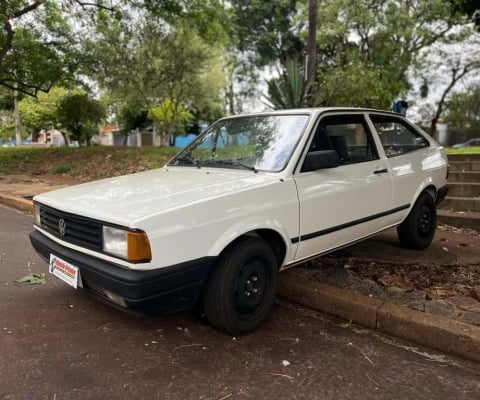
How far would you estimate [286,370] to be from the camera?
108 inches

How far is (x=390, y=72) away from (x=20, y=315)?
21.3m

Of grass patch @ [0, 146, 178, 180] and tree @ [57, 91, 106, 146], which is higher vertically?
tree @ [57, 91, 106, 146]

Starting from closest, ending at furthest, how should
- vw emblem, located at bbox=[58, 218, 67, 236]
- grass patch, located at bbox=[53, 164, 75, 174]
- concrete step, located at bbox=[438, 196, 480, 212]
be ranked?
vw emblem, located at bbox=[58, 218, 67, 236] → concrete step, located at bbox=[438, 196, 480, 212] → grass patch, located at bbox=[53, 164, 75, 174]

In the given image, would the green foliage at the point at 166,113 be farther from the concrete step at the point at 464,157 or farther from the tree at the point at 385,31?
the concrete step at the point at 464,157

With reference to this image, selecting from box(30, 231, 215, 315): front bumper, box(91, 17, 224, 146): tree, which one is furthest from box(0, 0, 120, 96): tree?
box(30, 231, 215, 315): front bumper

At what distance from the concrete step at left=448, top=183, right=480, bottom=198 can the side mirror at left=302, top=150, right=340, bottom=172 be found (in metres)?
4.09

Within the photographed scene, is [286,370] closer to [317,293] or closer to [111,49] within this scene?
[317,293]

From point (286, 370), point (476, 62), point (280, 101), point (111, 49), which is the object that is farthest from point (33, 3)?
point (476, 62)

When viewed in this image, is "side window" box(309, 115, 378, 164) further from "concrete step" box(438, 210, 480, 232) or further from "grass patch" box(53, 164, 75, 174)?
"grass patch" box(53, 164, 75, 174)

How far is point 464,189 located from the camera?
673 centimetres

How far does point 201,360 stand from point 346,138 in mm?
2331

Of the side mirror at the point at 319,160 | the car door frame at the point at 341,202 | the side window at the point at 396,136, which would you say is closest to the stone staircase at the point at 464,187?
the side window at the point at 396,136

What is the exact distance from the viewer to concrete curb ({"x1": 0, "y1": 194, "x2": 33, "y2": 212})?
25.7 ft

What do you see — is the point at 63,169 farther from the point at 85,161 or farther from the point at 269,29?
the point at 269,29
